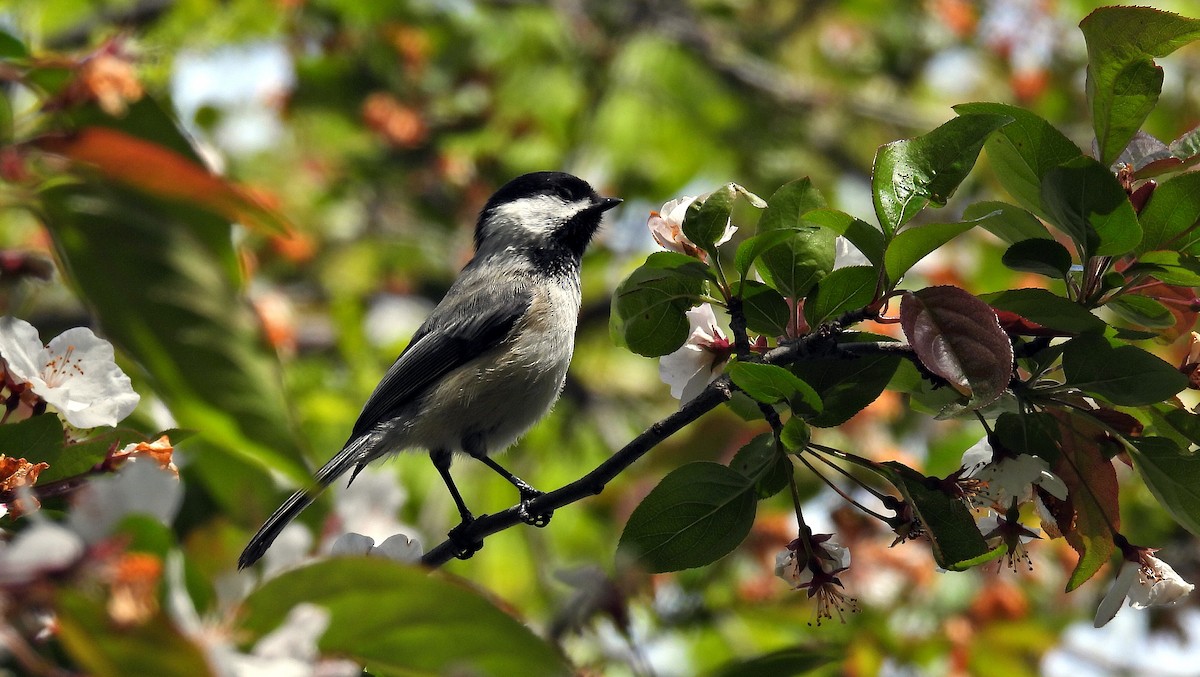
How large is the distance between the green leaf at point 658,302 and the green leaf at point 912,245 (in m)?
0.30

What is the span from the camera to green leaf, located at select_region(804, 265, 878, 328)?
1.78 m

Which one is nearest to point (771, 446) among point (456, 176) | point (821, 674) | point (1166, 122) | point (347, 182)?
point (821, 674)

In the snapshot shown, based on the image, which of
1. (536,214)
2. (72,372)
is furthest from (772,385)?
(536,214)

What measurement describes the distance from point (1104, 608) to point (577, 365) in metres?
5.03

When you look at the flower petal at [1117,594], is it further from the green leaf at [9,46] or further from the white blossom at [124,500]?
the green leaf at [9,46]

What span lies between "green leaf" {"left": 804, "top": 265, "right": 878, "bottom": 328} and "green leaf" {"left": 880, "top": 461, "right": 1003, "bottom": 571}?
10.7 inches

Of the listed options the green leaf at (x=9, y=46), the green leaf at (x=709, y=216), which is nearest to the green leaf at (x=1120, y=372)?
the green leaf at (x=709, y=216)

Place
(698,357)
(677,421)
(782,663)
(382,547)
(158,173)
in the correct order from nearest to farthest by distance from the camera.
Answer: (782,663) < (158,173) < (677,421) < (382,547) < (698,357)

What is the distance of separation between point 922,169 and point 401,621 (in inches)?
43.8

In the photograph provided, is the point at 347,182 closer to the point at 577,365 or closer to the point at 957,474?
the point at 577,365

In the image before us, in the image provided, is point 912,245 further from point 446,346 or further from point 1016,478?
point 446,346

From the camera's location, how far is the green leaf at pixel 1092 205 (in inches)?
66.5

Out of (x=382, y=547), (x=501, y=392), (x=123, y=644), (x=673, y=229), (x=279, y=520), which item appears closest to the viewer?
(x=123, y=644)

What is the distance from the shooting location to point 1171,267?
1.79 meters
